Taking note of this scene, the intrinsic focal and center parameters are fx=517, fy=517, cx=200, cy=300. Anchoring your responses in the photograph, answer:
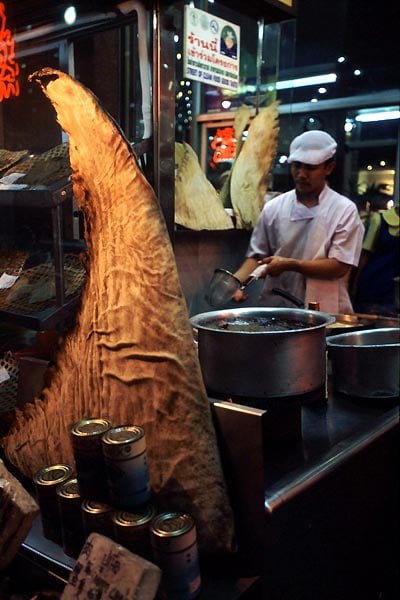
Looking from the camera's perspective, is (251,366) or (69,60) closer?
(251,366)

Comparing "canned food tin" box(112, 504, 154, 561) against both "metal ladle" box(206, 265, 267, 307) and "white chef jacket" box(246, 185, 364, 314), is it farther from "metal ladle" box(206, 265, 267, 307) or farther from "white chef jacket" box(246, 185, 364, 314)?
"white chef jacket" box(246, 185, 364, 314)

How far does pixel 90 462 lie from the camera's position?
3.85 feet

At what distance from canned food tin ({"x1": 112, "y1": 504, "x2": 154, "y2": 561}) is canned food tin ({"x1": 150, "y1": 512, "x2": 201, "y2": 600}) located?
3cm

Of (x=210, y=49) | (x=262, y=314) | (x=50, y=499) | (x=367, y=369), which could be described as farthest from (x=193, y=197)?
(x=50, y=499)

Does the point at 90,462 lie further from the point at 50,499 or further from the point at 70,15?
the point at 70,15

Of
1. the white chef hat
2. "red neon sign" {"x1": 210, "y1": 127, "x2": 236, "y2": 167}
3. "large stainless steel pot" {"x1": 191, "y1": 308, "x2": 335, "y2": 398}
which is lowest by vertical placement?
"large stainless steel pot" {"x1": 191, "y1": 308, "x2": 335, "y2": 398}

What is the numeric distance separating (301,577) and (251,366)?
1.79 ft

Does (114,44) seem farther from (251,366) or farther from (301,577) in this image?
(301,577)

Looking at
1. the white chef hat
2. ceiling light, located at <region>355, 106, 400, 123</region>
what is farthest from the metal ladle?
ceiling light, located at <region>355, 106, 400, 123</region>

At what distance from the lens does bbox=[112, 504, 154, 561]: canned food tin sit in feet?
3.58

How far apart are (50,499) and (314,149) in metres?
2.50

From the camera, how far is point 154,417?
3.98 ft

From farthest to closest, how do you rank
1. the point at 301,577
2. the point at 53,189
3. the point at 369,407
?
the point at 369,407 < the point at 53,189 < the point at 301,577

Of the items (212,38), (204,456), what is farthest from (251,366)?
(212,38)
